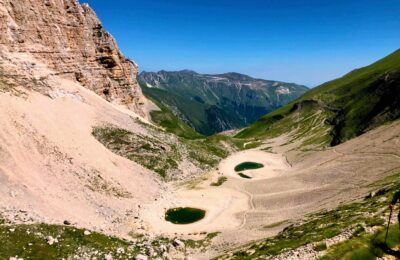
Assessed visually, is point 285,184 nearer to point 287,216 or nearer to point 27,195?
point 287,216

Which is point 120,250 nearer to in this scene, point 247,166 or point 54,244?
point 54,244

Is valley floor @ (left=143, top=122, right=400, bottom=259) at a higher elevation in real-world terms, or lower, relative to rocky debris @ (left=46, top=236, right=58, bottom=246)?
higher

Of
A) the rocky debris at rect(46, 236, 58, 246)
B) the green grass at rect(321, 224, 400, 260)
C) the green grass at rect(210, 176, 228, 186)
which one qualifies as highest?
the green grass at rect(210, 176, 228, 186)

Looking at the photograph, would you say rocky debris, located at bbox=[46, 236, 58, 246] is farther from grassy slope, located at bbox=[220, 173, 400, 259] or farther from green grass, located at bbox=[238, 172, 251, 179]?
green grass, located at bbox=[238, 172, 251, 179]

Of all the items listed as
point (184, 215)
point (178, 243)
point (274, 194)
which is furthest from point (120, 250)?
point (274, 194)

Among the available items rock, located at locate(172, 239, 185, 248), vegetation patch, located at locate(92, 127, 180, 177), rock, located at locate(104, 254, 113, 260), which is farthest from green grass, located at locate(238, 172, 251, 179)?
rock, located at locate(104, 254, 113, 260)

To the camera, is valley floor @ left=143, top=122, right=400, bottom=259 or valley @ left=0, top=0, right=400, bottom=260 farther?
valley floor @ left=143, top=122, right=400, bottom=259

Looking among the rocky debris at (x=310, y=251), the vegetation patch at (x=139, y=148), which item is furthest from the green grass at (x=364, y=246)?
the vegetation patch at (x=139, y=148)

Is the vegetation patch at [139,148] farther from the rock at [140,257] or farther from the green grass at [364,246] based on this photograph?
the green grass at [364,246]
